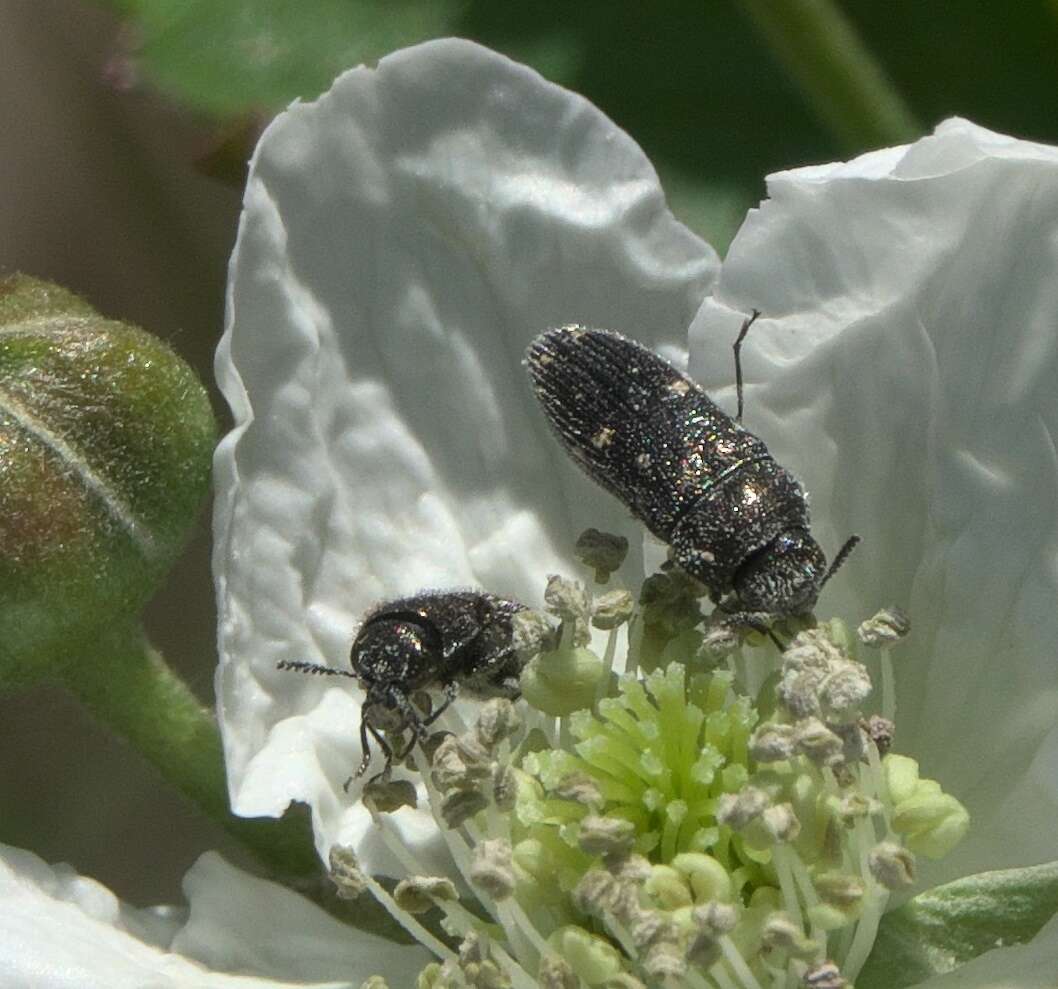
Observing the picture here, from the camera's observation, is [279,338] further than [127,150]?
No

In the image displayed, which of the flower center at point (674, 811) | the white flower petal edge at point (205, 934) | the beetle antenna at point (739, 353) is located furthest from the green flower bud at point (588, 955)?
the beetle antenna at point (739, 353)

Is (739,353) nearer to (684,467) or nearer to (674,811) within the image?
(684,467)

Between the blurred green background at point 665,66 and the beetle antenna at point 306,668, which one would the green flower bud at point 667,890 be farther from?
the blurred green background at point 665,66

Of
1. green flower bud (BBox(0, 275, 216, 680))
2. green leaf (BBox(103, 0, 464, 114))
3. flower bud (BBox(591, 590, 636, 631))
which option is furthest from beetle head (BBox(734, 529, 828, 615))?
green leaf (BBox(103, 0, 464, 114))

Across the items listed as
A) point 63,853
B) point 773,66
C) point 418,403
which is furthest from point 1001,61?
point 63,853

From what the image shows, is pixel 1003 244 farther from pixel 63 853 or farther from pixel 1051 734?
pixel 63 853

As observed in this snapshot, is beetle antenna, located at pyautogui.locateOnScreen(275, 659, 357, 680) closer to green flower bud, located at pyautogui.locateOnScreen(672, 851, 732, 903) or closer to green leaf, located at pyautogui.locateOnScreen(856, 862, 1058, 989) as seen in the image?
green flower bud, located at pyautogui.locateOnScreen(672, 851, 732, 903)
